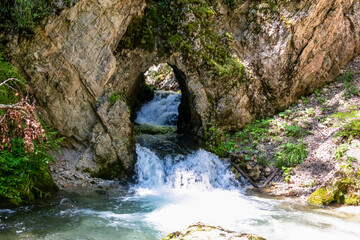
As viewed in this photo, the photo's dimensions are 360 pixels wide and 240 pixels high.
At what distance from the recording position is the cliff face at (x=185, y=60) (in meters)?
7.23

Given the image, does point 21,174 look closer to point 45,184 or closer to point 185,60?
point 45,184

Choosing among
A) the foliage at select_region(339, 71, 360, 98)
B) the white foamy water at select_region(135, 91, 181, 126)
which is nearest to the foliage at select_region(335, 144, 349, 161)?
the foliage at select_region(339, 71, 360, 98)

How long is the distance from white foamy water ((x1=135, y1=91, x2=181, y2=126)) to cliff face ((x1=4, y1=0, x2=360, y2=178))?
1.16 m

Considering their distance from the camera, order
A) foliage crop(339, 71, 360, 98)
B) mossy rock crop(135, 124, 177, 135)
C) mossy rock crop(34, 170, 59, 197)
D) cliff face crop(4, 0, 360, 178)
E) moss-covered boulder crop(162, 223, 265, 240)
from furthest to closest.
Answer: mossy rock crop(135, 124, 177, 135) < foliage crop(339, 71, 360, 98) < cliff face crop(4, 0, 360, 178) < mossy rock crop(34, 170, 59, 197) < moss-covered boulder crop(162, 223, 265, 240)

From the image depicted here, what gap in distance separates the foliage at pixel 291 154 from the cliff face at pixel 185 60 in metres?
1.92

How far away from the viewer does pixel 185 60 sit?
30.2 feet

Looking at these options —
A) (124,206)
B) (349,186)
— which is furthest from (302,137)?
(124,206)

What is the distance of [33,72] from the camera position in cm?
692

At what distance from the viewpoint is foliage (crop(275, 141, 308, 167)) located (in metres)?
8.31

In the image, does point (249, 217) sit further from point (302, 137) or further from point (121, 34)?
point (121, 34)

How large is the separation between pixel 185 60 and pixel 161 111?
4.79 meters

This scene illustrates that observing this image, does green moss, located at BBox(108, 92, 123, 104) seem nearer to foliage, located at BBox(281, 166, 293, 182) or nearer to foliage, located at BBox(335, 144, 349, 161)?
foliage, located at BBox(281, 166, 293, 182)

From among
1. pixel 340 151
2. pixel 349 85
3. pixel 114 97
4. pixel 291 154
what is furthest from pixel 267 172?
pixel 349 85

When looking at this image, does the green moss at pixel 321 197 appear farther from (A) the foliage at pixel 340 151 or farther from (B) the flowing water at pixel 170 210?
(A) the foliage at pixel 340 151
